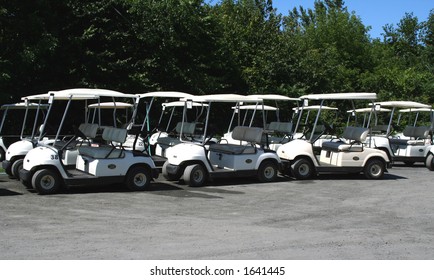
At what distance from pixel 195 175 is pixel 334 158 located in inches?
143

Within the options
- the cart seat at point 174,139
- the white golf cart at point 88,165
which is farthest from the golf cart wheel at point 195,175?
the cart seat at point 174,139

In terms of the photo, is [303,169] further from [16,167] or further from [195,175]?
[16,167]

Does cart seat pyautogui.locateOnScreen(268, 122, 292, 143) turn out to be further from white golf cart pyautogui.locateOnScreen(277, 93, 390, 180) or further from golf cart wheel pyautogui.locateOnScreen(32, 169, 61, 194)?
golf cart wheel pyautogui.locateOnScreen(32, 169, 61, 194)

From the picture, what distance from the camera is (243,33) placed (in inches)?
Answer: 1117

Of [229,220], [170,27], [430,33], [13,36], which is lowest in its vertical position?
[229,220]

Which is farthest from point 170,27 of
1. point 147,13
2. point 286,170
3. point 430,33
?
point 430,33

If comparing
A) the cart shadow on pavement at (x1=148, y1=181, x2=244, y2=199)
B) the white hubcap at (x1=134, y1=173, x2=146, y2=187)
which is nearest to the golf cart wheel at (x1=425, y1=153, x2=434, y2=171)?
the cart shadow on pavement at (x1=148, y1=181, x2=244, y2=199)

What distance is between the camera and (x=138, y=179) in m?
11.1

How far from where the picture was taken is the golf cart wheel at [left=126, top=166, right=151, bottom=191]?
10953 millimetres

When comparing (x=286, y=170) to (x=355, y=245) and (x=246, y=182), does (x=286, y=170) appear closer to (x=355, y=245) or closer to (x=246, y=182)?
(x=246, y=182)

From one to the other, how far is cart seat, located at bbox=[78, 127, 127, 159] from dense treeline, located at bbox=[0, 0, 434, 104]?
792 centimetres

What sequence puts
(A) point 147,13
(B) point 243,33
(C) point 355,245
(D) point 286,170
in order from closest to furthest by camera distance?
(C) point 355,245
(D) point 286,170
(A) point 147,13
(B) point 243,33

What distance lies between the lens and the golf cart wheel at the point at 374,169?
13.3m

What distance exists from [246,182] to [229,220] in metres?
4.51
